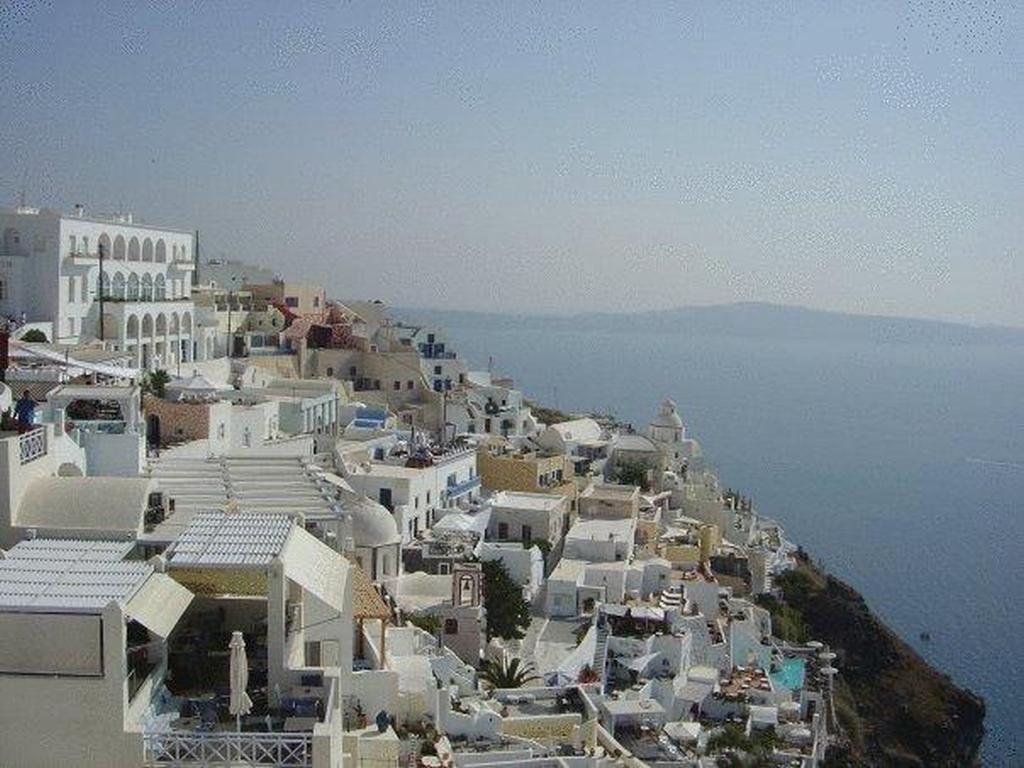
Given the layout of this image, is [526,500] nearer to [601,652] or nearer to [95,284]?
[601,652]

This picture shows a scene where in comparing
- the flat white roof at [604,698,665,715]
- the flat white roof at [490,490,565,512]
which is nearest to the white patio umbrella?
the flat white roof at [604,698,665,715]

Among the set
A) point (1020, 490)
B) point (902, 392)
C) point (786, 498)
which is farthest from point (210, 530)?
point (902, 392)

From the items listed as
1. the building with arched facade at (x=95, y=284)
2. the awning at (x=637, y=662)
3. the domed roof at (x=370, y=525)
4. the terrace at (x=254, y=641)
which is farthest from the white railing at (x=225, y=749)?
the building with arched facade at (x=95, y=284)

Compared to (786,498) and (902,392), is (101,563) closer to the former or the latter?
(786,498)

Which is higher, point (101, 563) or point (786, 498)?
point (101, 563)

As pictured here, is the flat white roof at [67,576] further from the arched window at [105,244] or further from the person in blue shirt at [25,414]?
the arched window at [105,244]

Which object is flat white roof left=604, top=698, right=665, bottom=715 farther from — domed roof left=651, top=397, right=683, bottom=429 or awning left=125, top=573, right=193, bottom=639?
domed roof left=651, top=397, right=683, bottom=429
